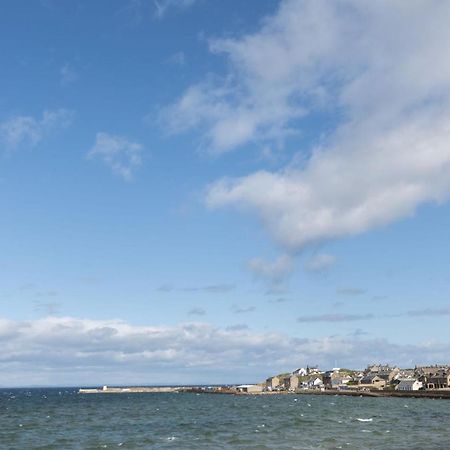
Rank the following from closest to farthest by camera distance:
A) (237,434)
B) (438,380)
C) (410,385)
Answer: (237,434)
(410,385)
(438,380)

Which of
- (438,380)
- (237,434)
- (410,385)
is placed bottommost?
(237,434)

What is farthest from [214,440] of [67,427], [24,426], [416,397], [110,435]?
[416,397]

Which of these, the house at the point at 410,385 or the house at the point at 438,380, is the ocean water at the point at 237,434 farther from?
the house at the point at 438,380

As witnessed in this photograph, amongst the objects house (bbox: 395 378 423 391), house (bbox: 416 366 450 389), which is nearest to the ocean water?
house (bbox: 395 378 423 391)

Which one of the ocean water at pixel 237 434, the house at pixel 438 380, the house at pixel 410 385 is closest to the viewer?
the ocean water at pixel 237 434

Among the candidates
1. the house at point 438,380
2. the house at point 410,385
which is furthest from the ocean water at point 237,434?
the house at point 438,380

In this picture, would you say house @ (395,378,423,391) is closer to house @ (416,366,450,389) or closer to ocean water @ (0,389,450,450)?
house @ (416,366,450,389)

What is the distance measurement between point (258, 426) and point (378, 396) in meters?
110

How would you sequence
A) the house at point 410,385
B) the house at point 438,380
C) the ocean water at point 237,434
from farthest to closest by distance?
the house at point 438,380
the house at point 410,385
the ocean water at point 237,434

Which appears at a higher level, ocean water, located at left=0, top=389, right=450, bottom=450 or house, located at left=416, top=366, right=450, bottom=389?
house, located at left=416, top=366, right=450, bottom=389

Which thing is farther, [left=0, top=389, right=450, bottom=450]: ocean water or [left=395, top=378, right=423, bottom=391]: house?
[left=395, top=378, right=423, bottom=391]: house

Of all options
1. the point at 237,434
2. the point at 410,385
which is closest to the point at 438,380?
the point at 410,385

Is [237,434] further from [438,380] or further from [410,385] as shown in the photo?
[438,380]

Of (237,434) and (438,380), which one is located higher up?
(438,380)
